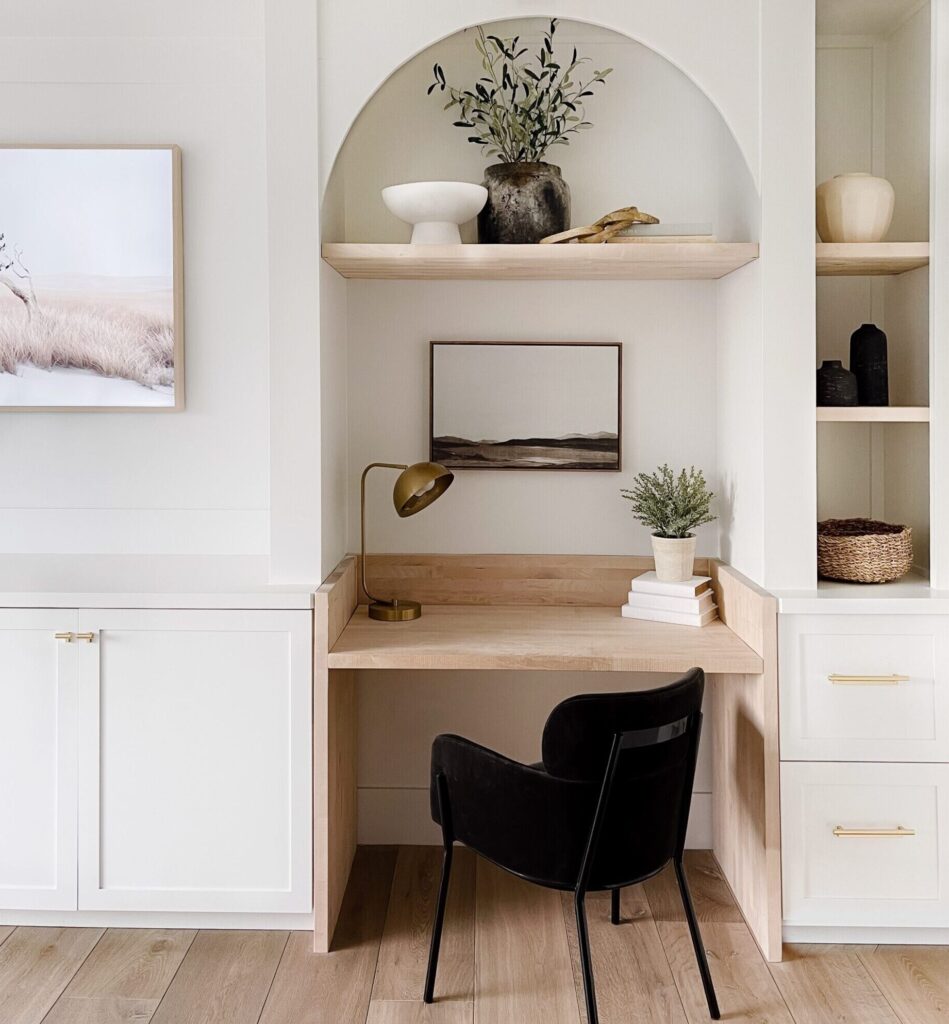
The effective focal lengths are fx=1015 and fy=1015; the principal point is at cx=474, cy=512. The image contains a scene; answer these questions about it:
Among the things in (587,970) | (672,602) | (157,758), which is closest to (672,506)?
(672,602)

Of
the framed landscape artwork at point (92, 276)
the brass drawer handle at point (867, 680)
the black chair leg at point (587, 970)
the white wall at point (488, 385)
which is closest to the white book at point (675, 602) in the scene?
the white wall at point (488, 385)

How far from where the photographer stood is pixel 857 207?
101 inches

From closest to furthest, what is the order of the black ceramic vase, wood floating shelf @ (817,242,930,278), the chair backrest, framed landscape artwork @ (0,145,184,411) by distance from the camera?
the chair backrest < wood floating shelf @ (817,242,930,278) < the black ceramic vase < framed landscape artwork @ (0,145,184,411)

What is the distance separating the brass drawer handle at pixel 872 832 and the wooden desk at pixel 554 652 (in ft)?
0.51

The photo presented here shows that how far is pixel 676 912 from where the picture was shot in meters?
2.67

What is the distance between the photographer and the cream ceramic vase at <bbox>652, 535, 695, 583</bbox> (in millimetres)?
2754

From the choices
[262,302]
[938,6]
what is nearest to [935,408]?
[938,6]

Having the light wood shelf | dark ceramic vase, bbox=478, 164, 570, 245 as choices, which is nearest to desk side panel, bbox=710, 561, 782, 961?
the light wood shelf

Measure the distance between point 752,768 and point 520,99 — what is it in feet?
6.42

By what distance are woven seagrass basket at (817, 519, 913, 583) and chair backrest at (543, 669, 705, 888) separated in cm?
63

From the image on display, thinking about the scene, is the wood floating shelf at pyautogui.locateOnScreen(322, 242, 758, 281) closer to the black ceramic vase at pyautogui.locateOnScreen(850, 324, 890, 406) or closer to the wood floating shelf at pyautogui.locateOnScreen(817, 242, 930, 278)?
the wood floating shelf at pyautogui.locateOnScreen(817, 242, 930, 278)

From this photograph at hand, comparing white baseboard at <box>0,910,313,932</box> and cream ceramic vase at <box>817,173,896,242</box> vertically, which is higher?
cream ceramic vase at <box>817,173,896,242</box>

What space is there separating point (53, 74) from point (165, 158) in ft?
1.33

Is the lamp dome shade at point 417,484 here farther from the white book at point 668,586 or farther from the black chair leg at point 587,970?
the black chair leg at point 587,970
